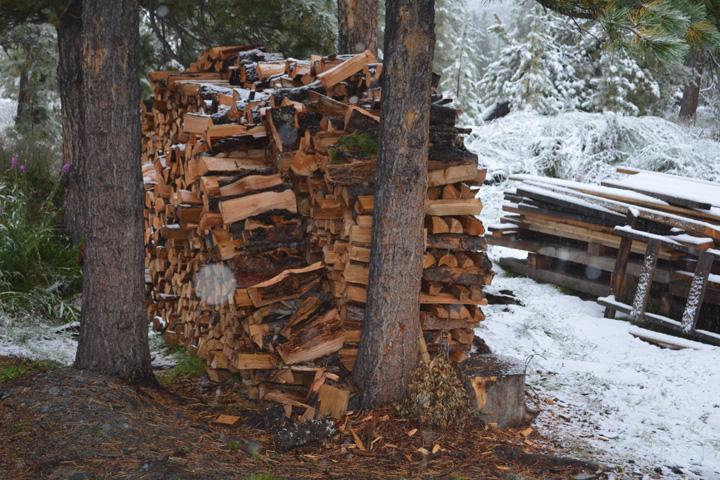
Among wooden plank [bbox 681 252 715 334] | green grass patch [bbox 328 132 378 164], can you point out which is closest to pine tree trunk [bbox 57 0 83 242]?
green grass patch [bbox 328 132 378 164]

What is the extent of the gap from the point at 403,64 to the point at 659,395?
3.79m

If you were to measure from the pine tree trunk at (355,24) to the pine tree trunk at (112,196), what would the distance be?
4031 mm

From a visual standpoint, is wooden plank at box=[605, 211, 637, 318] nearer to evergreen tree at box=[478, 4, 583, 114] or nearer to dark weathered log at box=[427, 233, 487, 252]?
dark weathered log at box=[427, 233, 487, 252]

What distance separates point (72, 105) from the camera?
8508mm

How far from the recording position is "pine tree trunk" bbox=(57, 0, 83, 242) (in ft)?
26.5

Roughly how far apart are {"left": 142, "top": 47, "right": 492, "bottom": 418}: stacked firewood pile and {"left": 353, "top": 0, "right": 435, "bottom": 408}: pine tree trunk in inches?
11.9

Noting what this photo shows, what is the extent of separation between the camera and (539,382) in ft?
20.2

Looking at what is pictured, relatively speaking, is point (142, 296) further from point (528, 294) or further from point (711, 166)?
point (711, 166)

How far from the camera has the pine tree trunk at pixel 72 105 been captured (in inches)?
317

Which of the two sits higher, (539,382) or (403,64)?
(403,64)

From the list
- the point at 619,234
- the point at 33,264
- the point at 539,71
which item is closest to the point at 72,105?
the point at 33,264

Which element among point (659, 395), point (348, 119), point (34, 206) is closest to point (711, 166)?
point (659, 395)

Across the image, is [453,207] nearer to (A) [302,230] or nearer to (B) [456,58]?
(A) [302,230]

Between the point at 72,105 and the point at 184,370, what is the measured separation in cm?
428
